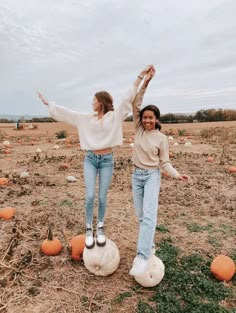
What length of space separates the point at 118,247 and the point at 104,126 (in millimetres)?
→ 1669

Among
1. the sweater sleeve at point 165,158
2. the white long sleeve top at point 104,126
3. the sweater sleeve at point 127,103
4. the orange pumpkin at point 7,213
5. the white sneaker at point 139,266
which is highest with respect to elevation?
the sweater sleeve at point 127,103

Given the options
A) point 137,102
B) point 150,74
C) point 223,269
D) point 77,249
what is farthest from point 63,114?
point 223,269

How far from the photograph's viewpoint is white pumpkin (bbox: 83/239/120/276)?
384 cm

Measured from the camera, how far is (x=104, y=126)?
152 inches

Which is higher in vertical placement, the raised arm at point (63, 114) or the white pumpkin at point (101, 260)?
the raised arm at point (63, 114)

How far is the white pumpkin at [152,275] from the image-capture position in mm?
3600

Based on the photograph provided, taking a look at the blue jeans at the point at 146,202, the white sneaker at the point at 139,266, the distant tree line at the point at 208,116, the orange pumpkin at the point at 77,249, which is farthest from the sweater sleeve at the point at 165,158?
the distant tree line at the point at 208,116

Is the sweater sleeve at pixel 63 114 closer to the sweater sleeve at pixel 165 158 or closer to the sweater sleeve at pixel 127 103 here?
the sweater sleeve at pixel 127 103

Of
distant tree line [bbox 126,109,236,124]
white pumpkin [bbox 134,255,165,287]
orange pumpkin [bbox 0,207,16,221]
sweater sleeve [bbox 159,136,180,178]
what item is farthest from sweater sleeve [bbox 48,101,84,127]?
distant tree line [bbox 126,109,236,124]

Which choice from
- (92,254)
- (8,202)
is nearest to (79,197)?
(8,202)

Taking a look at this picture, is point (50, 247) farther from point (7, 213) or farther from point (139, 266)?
point (7, 213)

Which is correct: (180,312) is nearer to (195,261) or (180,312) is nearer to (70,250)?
(195,261)

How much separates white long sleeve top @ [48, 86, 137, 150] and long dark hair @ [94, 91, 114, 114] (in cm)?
6

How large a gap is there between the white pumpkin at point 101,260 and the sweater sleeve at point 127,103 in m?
1.54
